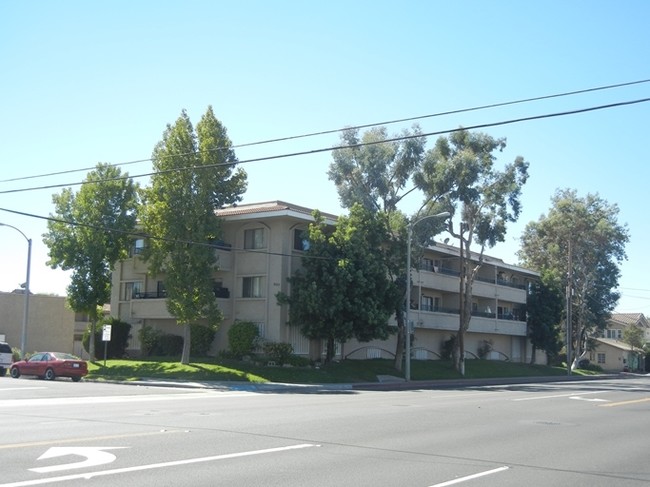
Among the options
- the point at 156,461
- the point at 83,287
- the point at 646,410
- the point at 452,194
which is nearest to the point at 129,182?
the point at 83,287

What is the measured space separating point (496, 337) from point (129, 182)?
3519cm

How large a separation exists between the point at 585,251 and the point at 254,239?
3852cm

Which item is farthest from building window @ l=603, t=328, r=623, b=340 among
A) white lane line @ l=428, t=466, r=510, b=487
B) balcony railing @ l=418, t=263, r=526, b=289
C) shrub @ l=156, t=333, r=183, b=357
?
white lane line @ l=428, t=466, r=510, b=487

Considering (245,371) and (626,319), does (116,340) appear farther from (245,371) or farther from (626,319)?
(626,319)

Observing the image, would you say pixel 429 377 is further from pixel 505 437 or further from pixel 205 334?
pixel 505 437

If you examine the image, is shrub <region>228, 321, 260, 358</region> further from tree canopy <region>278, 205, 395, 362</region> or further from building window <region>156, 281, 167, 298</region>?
building window <region>156, 281, 167, 298</region>

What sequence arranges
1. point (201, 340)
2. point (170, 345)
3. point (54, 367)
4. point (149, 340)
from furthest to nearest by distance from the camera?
1. point (149, 340)
2. point (170, 345)
3. point (201, 340)
4. point (54, 367)

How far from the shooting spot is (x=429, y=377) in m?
44.4

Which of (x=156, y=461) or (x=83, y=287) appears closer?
(x=156, y=461)

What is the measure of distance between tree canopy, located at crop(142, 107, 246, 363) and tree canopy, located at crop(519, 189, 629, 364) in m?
39.8

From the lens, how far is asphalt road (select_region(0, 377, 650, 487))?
951cm

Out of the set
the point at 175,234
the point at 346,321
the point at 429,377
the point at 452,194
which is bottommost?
the point at 429,377

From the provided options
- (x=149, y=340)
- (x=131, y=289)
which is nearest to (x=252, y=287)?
(x=149, y=340)

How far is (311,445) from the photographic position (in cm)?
1220
